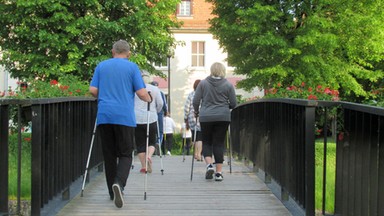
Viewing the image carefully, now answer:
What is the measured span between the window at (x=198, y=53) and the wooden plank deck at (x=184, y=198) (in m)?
33.4

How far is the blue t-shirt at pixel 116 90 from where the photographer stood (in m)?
6.07

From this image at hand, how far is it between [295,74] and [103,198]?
22960 millimetres

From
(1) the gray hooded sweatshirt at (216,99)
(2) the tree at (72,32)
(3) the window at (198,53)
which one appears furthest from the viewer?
(3) the window at (198,53)

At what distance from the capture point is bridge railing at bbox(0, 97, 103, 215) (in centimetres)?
494

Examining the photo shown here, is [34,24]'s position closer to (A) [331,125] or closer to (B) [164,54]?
(B) [164,54]

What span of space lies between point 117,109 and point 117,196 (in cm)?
91

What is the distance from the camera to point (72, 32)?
24906 millimetres

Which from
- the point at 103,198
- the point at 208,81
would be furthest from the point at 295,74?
the point at 103,198

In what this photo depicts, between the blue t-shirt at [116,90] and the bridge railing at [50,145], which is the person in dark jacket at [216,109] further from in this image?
the blue t-shirt at [116,90]

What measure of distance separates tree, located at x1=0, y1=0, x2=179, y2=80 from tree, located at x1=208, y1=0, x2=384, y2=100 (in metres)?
4.20

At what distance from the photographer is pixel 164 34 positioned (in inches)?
1113

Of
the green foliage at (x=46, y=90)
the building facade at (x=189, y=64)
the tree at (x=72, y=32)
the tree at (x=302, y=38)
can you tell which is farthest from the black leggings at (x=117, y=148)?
the building facade at (x=189, y=64)

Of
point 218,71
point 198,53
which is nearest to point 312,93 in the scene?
point 218,71

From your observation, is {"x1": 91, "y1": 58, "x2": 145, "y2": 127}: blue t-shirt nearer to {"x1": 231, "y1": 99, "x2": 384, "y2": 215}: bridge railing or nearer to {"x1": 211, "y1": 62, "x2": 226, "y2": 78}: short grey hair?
{"x1": 231, "y1": 99, "x2": 384, "y2": 215}: bridge railing
